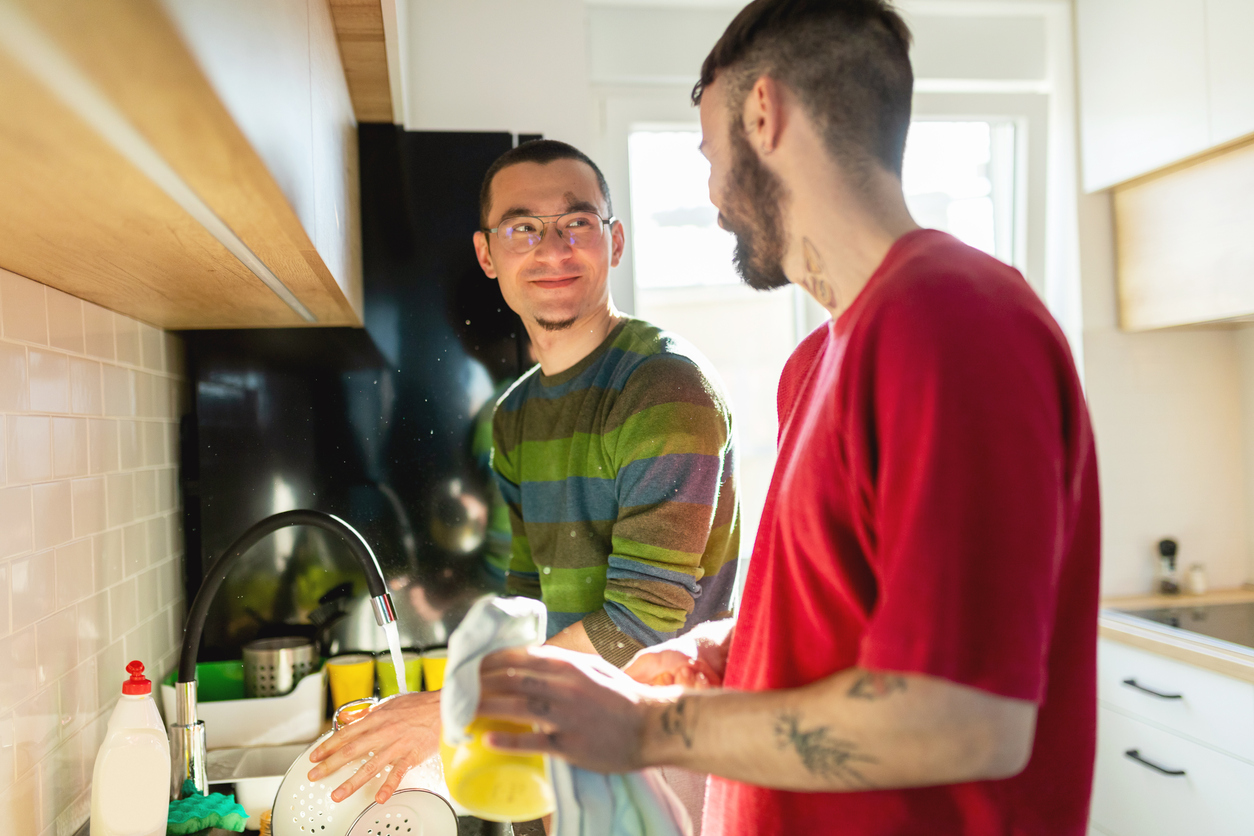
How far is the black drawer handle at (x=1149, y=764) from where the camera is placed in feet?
6.36

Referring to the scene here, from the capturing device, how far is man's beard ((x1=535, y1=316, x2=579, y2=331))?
145 centimetres

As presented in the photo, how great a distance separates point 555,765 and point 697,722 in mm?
128

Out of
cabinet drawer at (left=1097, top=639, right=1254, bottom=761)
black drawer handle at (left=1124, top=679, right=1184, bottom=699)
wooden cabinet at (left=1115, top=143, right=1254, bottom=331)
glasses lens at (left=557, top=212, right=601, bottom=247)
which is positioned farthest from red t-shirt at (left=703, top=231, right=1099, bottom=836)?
wooden cabinet at (left=1115, top=143, right=1254, bottom=331)

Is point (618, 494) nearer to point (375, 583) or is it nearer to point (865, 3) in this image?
point (375, 583)

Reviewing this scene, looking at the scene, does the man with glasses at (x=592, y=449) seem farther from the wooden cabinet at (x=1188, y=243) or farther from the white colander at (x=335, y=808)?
the wooden cabinet at (x=1188, y=243)

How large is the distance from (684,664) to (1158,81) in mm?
2096

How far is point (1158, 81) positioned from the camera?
2146 mm

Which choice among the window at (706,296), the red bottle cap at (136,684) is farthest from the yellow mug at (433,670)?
the window at (706,296)

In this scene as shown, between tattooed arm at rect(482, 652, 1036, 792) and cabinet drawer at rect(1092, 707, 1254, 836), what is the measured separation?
1.77 m

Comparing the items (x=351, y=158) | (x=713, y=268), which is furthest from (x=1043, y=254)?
(x=351, y=158)

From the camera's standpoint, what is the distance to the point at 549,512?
4.74 feet

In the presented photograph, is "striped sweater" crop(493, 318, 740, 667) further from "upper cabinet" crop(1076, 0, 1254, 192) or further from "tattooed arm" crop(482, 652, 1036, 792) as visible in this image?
"upper cabinet" crop(1076, 0, 1254, 192)

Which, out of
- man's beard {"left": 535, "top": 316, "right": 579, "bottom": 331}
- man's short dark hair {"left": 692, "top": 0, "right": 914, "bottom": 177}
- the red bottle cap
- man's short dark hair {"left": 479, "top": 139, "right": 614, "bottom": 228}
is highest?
man's short dark hair {"left": 479, "top": 139, "right": 614, "bottom": 228}

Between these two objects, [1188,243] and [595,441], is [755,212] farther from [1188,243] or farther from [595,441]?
[1188,243]
